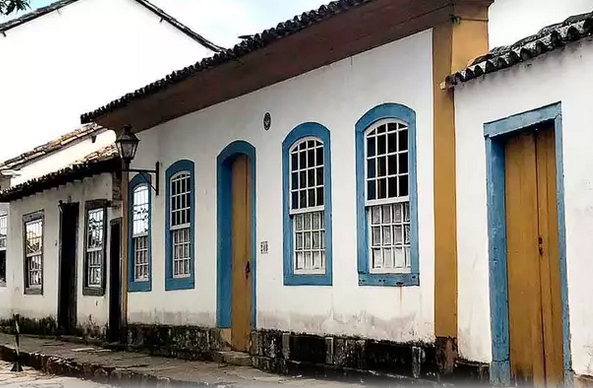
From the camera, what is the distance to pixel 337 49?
35.0ft

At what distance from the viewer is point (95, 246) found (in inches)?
705

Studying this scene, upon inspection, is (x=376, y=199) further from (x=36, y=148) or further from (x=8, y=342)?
(x=36, y=148)

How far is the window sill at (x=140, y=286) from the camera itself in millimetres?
15391

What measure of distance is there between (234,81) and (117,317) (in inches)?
226

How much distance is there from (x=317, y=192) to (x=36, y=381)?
519 centimetres

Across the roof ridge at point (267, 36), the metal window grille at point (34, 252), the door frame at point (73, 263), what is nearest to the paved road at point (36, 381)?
the door frame at point (73, 263)

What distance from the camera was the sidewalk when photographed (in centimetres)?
1080

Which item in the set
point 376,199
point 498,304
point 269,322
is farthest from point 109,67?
point 498,304

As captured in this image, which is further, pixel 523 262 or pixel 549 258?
pixel 523 262

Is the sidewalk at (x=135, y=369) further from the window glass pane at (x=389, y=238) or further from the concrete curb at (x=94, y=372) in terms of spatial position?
the window glass pane at (x=389, y=238)

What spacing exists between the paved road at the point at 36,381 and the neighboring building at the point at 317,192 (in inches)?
61.0

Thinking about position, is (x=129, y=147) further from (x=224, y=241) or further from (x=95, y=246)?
(x=95, y=246)

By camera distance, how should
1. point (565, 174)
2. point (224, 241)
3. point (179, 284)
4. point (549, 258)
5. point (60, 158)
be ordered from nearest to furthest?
point (565, 174) < point (549, 258) < point (224, 241) < point (179, 284) < point (60, 158)

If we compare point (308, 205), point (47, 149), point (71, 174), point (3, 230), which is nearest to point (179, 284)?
point (308, 205)
